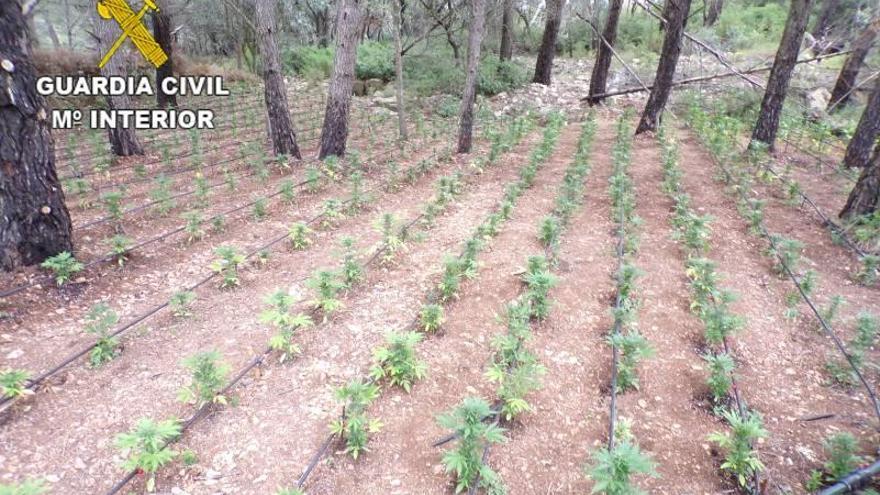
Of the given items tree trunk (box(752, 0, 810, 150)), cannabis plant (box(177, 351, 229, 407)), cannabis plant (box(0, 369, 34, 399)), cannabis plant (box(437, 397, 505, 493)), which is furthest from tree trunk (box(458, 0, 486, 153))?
cannabis plant (box(0, 369, 34, 399))

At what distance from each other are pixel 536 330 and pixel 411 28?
51.8ft

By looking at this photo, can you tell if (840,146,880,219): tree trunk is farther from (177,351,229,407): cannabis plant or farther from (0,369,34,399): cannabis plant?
(0,369,34,399): cannabis plant

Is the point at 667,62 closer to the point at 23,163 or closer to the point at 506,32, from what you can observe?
the point at 506,32

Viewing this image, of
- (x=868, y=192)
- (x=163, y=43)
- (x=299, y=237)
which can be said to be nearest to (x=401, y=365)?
(x=299, y=237)

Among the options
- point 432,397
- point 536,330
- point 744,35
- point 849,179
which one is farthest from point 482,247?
point 744,35

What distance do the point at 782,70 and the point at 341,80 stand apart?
755cm

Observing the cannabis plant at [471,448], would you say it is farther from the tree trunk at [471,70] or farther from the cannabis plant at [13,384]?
the tree trunk at [471,70]

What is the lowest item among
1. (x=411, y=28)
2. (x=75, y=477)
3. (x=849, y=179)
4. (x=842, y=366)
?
(x=75, y=477)

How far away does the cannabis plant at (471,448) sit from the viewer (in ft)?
7.81

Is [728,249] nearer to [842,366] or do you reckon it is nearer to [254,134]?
[842,366]

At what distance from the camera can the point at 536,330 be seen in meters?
3.84

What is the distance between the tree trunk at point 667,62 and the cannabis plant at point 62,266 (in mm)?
10275

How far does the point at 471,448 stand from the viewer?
2.44m

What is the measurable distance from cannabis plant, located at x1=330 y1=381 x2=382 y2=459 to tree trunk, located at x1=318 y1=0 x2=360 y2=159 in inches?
240
